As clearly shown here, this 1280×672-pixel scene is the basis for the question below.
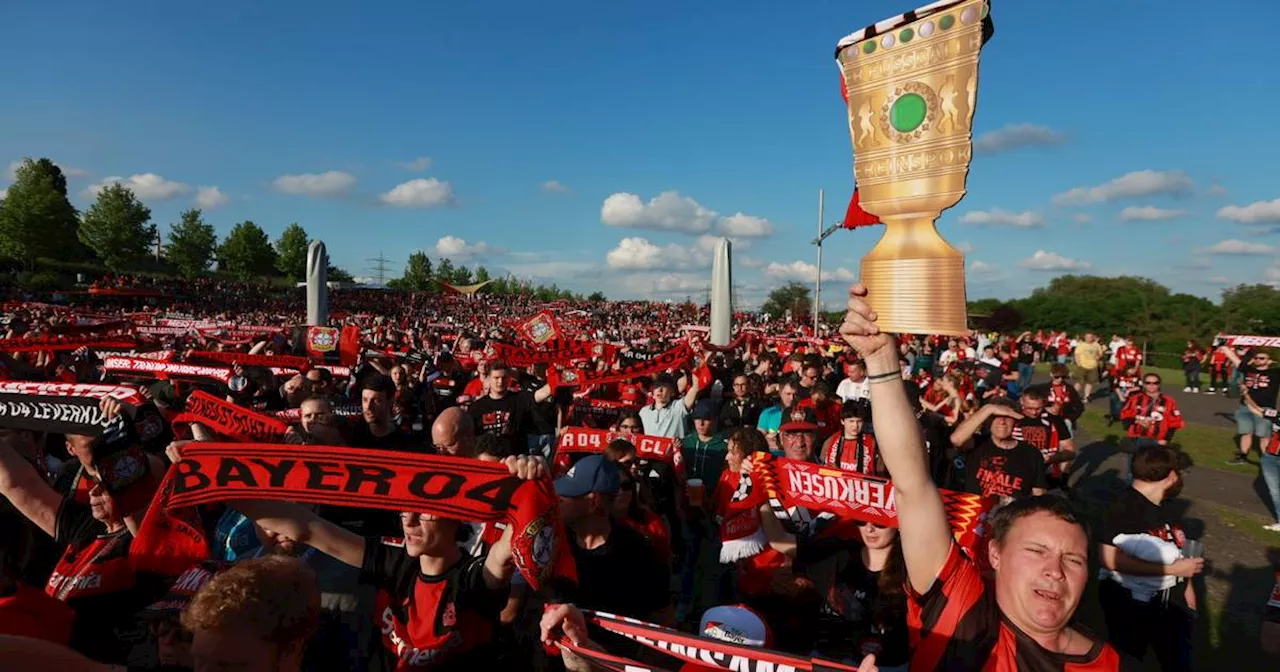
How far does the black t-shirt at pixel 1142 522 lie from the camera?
3.63 metres

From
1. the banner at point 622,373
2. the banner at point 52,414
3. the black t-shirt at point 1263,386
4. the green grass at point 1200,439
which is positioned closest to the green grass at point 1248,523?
the black t-shirt at point 1263,386

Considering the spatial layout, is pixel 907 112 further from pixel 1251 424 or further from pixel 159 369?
pixel 1251 424

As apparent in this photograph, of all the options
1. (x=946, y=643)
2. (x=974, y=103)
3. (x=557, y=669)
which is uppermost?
(x=974, y=103)

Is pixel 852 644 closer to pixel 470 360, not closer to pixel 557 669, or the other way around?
pixel 557 669

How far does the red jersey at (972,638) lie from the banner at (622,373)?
5984 millimetres

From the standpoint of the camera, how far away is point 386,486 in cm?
262

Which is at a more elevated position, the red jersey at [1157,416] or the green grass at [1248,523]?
the red jersey at [1157,416]

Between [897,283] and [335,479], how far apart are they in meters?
2.40

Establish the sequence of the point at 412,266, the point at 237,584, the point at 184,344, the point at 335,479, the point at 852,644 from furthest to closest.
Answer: the point at 412,266 → the point at 184,344 → the point at 852,644 → the point at 335,479 → the point at 237,584

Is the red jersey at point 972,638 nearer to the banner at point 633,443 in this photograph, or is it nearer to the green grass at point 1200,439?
the banner at point 633,443

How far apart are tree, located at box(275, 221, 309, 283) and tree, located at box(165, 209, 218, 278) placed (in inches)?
326

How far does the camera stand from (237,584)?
1.81 meters

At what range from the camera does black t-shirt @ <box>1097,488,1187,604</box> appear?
3.63 metres

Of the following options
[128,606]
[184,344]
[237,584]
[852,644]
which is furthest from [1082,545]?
[184,344]
